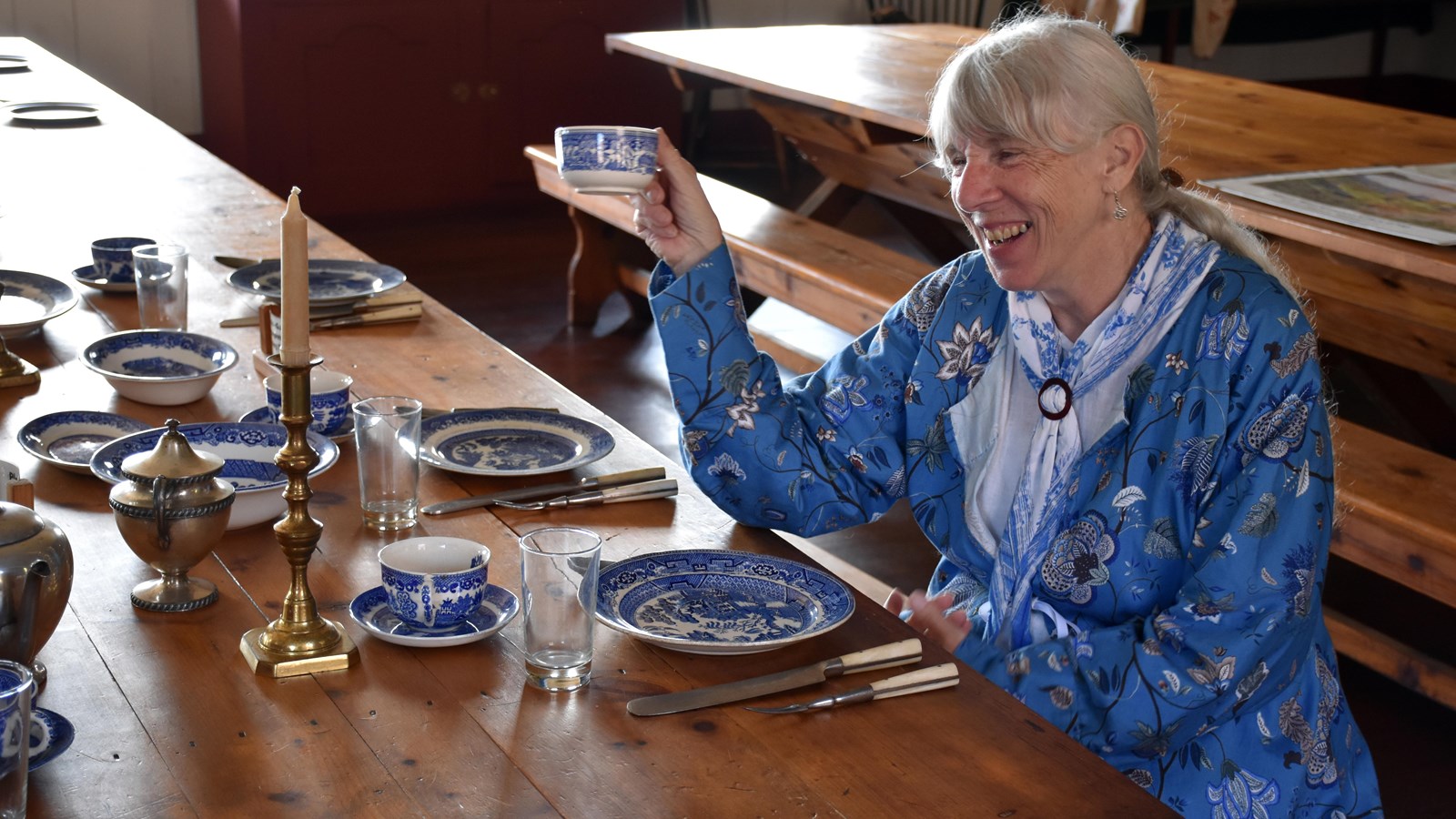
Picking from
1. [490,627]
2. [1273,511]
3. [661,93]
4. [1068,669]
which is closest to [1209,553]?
[1273,511]

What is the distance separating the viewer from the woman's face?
5.18 feet

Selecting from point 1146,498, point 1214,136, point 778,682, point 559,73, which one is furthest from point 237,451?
point 559,73

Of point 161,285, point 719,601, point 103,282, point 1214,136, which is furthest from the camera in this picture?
point 1214,136

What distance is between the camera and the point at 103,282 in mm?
2348

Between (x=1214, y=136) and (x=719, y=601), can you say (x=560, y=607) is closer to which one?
(x=719, y=601)

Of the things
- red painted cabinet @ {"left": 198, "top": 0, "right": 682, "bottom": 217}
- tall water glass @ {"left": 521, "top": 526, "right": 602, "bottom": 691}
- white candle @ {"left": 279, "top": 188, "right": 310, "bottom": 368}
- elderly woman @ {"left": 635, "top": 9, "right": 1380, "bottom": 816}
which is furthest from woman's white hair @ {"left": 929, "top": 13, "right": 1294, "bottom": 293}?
red painted cabinet @ {"left": 198, "top": 0, "right": 682, "bottom": 217}

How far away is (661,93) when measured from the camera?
6.62 m

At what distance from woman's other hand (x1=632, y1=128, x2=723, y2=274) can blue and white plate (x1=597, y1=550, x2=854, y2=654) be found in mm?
380

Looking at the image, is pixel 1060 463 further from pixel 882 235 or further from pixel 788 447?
pixel 882 235

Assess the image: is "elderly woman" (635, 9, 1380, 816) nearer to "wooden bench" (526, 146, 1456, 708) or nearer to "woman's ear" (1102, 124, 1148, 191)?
"woman's ear" (1102, 124, 1148, 191)

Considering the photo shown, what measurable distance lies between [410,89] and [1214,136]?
371 cm

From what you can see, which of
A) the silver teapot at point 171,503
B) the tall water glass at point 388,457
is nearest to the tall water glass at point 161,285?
the tall water glass at point 388,457

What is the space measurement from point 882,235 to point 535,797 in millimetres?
5314

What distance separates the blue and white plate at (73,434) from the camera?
1664mm
